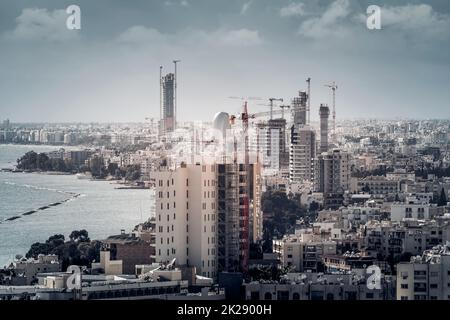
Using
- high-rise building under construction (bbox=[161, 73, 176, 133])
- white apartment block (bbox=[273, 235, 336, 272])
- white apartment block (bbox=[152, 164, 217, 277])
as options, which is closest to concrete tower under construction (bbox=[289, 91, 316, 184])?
high-rise building under construction (bbox=[161, 73, 176, 133])

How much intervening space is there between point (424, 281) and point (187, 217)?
90.6 inches

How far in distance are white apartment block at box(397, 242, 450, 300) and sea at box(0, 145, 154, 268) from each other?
4.53m

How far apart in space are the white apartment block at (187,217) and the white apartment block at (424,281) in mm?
1804

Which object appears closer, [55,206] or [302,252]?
[302,252]

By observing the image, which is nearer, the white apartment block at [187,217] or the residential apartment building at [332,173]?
the white apartment block at [187,217]

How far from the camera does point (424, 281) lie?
6.55m

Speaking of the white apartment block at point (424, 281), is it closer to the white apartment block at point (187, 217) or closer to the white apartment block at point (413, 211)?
the white apartment block at point (187, 217)

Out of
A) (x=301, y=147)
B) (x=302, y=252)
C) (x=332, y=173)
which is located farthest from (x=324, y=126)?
(x=302, y=252)

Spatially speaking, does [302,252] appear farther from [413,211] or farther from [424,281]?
[413,211]

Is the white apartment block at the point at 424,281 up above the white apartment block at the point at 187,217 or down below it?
below

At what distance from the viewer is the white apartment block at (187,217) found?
8445 mm

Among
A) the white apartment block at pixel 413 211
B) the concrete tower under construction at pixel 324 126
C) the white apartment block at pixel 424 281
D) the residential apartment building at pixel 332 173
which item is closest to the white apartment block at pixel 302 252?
the white apartment block at pixel 424 281

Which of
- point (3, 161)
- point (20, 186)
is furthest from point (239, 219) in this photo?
point (3, 161)

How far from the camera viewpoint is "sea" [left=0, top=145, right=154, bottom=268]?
1384 centimetres
